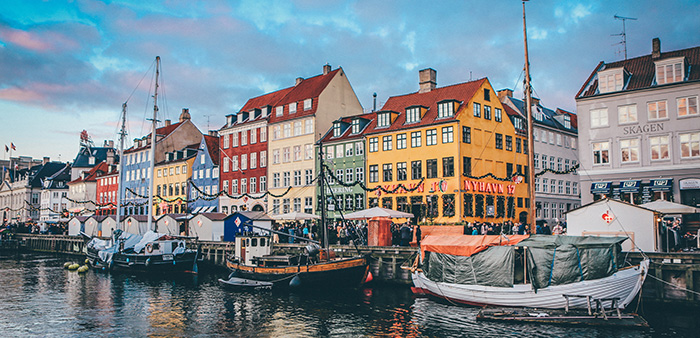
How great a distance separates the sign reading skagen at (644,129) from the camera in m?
38.6

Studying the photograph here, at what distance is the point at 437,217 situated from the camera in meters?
47.7

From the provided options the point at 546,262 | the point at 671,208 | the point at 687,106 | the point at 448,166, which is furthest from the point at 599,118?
the point at 546,262

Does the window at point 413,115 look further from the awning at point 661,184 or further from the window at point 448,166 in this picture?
the awning at point 661,184

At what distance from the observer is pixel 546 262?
22.8 meters

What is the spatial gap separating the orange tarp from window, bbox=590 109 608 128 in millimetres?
20193

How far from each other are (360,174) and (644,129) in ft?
80.4

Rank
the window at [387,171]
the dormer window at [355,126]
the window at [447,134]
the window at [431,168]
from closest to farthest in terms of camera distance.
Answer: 1. the window at [447,134]
2. the window at [431,168]
3. the window at [387,171]
4. the dormer window at [355,126]

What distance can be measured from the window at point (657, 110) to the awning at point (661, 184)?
165 inches

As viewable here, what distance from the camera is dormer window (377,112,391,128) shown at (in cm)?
5305

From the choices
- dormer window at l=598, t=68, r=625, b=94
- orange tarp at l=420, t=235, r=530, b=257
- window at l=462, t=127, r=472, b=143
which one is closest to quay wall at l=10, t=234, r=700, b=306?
orange tarp at l=420, t=235, r=530, b=257

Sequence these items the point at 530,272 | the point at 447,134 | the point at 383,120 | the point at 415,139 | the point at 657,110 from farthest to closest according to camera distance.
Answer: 1. the point at 383,120
2. the point at 415,139
3. the point at 447,134
4. the point at 657,110
5. the point at 530,272

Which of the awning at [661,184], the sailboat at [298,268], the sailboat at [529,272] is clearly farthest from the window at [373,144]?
the sailboat at [529,272]

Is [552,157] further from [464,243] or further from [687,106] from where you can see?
[464,243]

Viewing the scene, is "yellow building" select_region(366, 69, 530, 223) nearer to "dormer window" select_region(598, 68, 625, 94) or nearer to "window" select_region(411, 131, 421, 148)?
"window" select_region(411, 131, 421, 148)
